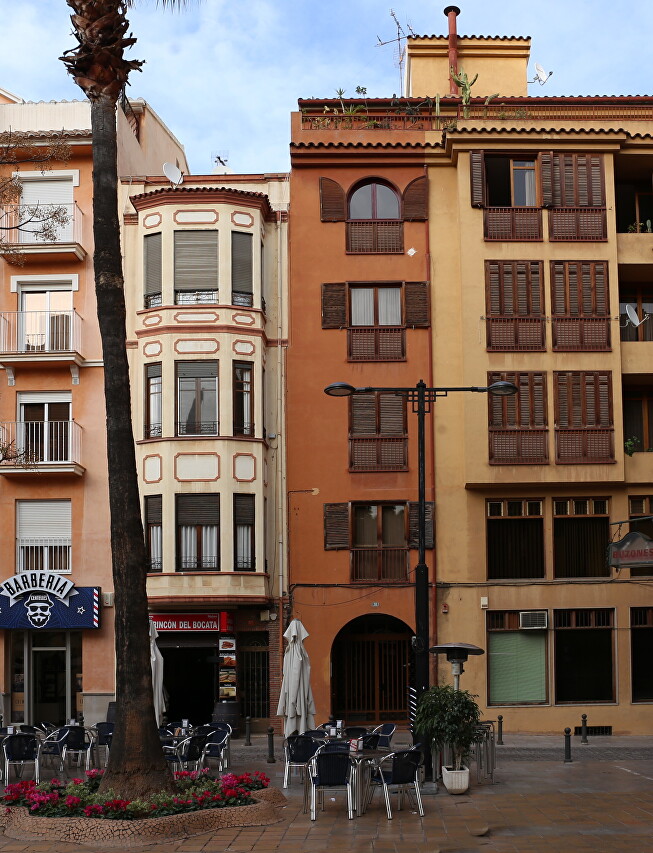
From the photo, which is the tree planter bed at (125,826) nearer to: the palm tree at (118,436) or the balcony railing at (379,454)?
the palm tree at (118,436)

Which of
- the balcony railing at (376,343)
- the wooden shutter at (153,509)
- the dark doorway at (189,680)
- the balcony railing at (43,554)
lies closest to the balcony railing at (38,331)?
the wooden shutter at (153,509)

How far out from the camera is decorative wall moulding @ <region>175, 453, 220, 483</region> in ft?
102

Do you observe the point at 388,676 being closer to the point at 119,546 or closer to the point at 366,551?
the point at 366,551

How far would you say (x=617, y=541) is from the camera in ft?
101

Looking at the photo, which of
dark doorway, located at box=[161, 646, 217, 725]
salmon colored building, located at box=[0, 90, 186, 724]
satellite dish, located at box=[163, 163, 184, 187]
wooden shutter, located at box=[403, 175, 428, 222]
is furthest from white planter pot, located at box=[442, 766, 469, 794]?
satellite dish, located at box=[163, 163, 184, 187]

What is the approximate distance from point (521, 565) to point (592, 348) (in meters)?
6.04

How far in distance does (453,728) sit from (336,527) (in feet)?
40.8

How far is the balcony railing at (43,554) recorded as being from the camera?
3238 cm

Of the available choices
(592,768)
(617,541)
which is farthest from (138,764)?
(617,541)

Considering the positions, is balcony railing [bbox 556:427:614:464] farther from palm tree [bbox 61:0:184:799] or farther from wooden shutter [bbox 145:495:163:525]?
palm tree [bbox 61:0:184:799]

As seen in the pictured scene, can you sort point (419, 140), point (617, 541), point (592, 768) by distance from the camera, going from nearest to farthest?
point (592, 768) → point (617, 541) → point (419, 140)

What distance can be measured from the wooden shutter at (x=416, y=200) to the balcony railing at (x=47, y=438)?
35.2 ft

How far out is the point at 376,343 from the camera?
32469mm

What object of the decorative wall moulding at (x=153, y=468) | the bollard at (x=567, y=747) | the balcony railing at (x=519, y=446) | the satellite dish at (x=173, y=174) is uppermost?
the satellite dish at (x=173, y=174)
